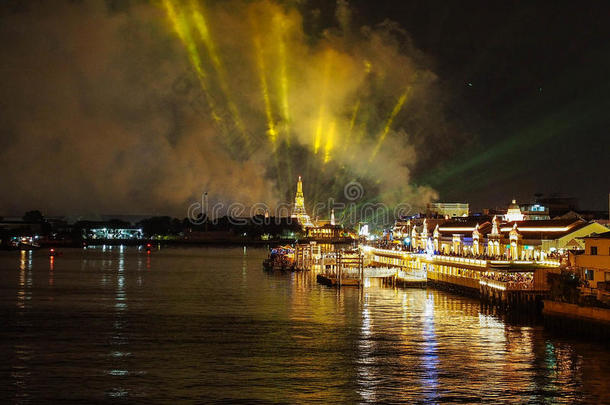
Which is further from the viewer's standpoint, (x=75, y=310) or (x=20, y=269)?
(x=20, y=269)

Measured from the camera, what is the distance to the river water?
2605 centimetres

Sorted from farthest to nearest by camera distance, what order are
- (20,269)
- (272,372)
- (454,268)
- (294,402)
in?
(20,269)
(454,268)
(272,372)
(294,402)

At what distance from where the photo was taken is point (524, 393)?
26.0m

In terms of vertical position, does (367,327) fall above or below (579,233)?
below

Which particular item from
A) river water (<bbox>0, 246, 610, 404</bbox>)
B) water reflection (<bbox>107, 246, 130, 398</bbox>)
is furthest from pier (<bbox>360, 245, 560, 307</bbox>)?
water reflection (<bbox>107, 246, 130, 398</bbox>)

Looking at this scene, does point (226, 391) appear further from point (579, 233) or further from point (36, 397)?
point (579, 233)

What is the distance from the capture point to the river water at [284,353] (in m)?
26.0

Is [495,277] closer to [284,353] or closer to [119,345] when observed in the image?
[284,353]

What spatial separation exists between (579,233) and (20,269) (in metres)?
61.8

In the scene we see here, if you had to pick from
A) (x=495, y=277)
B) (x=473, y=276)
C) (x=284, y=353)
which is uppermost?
(x=495, y=277)

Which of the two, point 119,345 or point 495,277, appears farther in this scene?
→ point 495,277

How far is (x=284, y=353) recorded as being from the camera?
32.7 metres

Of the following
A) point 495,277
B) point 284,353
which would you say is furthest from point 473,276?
point 284,353

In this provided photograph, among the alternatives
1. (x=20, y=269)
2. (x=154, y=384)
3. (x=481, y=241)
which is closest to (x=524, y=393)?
(x=154, y=384)
